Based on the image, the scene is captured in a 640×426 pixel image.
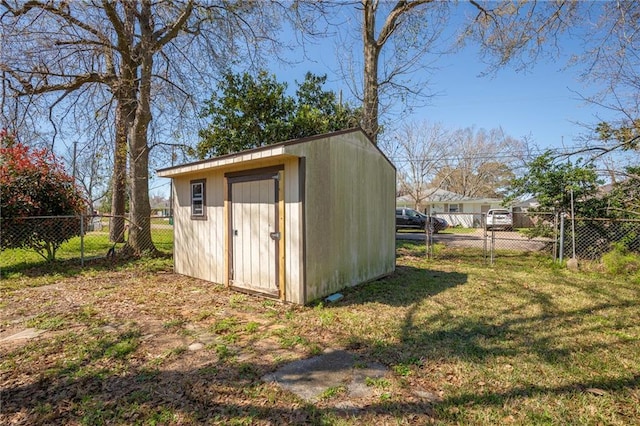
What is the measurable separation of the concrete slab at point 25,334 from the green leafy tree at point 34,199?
13.5 feet

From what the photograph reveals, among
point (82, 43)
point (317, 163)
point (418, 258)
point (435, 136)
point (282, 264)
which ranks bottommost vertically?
point (418, 258)

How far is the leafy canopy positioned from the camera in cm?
976

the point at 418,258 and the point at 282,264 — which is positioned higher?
the point at 282,264

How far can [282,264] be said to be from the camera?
15.1 ft

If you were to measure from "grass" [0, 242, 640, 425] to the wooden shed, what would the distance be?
0.44 m

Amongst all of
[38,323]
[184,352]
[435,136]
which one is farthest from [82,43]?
[435,136]

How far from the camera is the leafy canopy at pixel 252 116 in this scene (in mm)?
9758

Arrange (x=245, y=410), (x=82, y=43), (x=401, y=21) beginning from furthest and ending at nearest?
(x=401, y=21) → (x=82, y=43) → (x=245, y=410)

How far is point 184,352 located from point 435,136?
26.2 metres

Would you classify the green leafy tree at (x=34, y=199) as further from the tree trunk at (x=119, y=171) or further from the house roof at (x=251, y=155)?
the house roof at (x=251, y=155)

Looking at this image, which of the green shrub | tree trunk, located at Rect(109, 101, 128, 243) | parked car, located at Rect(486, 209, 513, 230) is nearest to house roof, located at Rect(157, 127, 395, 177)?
tree trunk, located at Rect(109, 101, 128, 243)

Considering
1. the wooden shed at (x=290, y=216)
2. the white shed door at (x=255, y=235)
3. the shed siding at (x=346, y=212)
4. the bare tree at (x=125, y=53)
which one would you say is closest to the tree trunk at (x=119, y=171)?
the bare tree at (x=125, y=53)

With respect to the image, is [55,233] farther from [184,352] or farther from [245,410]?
[245,410]

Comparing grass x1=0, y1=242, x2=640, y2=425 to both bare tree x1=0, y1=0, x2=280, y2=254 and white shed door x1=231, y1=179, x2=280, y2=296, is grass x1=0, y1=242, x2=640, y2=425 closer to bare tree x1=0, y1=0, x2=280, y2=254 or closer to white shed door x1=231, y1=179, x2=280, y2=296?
white shed door x1=231, y1=179, x2=280, y2=296
